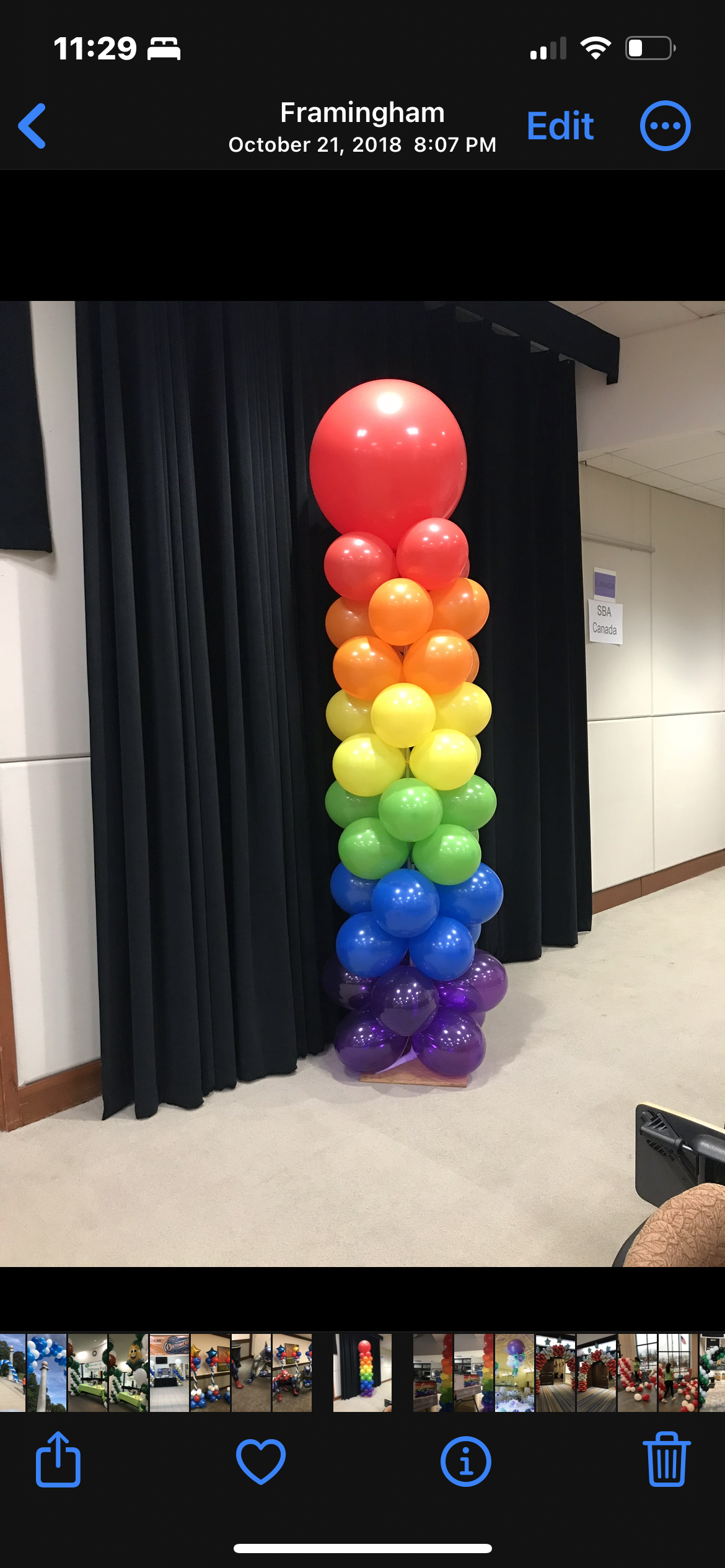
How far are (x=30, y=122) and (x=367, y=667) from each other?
6.52 feet

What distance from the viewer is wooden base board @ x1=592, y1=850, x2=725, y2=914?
4.56 metres

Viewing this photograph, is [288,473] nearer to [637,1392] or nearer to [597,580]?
[597,580]

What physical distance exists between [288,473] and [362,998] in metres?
1.72

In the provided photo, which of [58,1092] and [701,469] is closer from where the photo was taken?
[58,1092]

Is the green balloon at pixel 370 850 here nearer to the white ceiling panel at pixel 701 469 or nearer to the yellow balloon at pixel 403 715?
the yellow balloon at pixel 403 715

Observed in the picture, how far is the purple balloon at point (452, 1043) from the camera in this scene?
2.49m

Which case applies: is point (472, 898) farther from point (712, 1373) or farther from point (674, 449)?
point (674, 449)

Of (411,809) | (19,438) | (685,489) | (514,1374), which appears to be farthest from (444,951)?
(685,489)

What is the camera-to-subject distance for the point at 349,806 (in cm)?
256

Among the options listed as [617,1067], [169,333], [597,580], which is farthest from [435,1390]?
[597,580]

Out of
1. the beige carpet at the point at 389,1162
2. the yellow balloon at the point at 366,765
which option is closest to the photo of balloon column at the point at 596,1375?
the beige carpet at the point at 389,1162

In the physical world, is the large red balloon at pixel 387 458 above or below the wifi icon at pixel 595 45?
above

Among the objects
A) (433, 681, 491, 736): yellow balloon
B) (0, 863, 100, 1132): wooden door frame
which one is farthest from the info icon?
(0, 863, 100, 1132): wooden door frame

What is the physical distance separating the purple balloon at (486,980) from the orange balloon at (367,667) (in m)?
0.87
